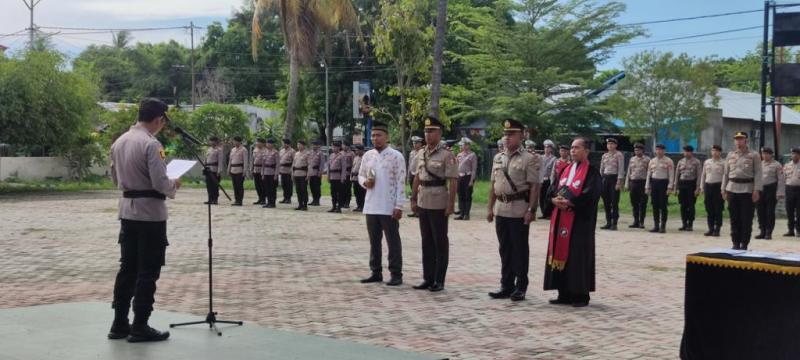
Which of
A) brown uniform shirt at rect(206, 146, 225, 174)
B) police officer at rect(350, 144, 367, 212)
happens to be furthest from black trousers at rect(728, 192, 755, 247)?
brown uniform shirt at rect(206, 146, 225, 174)

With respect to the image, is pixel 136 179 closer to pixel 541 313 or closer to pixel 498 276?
pixel 541 313

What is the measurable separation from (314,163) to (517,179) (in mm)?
15405

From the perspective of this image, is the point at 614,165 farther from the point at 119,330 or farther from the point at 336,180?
the point at 119,330

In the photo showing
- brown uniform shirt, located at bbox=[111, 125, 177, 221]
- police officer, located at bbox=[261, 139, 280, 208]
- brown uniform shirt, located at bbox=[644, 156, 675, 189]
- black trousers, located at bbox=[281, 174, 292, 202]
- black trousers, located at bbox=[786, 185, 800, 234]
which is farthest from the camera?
black trousers, located at bbox=[281, 174, 292, 202]

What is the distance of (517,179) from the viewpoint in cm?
1023

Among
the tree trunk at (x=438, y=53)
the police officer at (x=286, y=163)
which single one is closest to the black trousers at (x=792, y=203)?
the tree trunk at (x=438, y=53)

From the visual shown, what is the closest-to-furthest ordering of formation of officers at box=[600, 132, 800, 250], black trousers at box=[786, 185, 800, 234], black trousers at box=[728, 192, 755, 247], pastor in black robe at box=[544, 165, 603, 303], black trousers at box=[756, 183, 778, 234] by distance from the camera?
pastor in black robe at box=[544, 165, 603, 303], black trousers at box=[728, 192, 755, 247], formation of officers at box=[600, 132, 800, 250], black trousers at box=[756, 183, 778, 234], black trousers at box=[786, 185, 800, 234]

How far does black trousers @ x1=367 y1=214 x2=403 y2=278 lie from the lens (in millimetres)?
11109

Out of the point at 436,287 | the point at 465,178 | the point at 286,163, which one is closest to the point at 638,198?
the point at 465,178

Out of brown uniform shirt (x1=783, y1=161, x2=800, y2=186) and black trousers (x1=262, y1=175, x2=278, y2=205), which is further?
black trousers (x1=262, y1=175, x2=278, y2=205)

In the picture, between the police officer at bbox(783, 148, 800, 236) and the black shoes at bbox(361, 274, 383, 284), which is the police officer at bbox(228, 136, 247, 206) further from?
the black shoes at bbox(361, 274, 383, 284)

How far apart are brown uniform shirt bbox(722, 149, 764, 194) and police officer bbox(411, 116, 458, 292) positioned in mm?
7434

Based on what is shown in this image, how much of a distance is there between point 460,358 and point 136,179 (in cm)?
290

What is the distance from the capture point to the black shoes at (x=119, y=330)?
25.0 ft
